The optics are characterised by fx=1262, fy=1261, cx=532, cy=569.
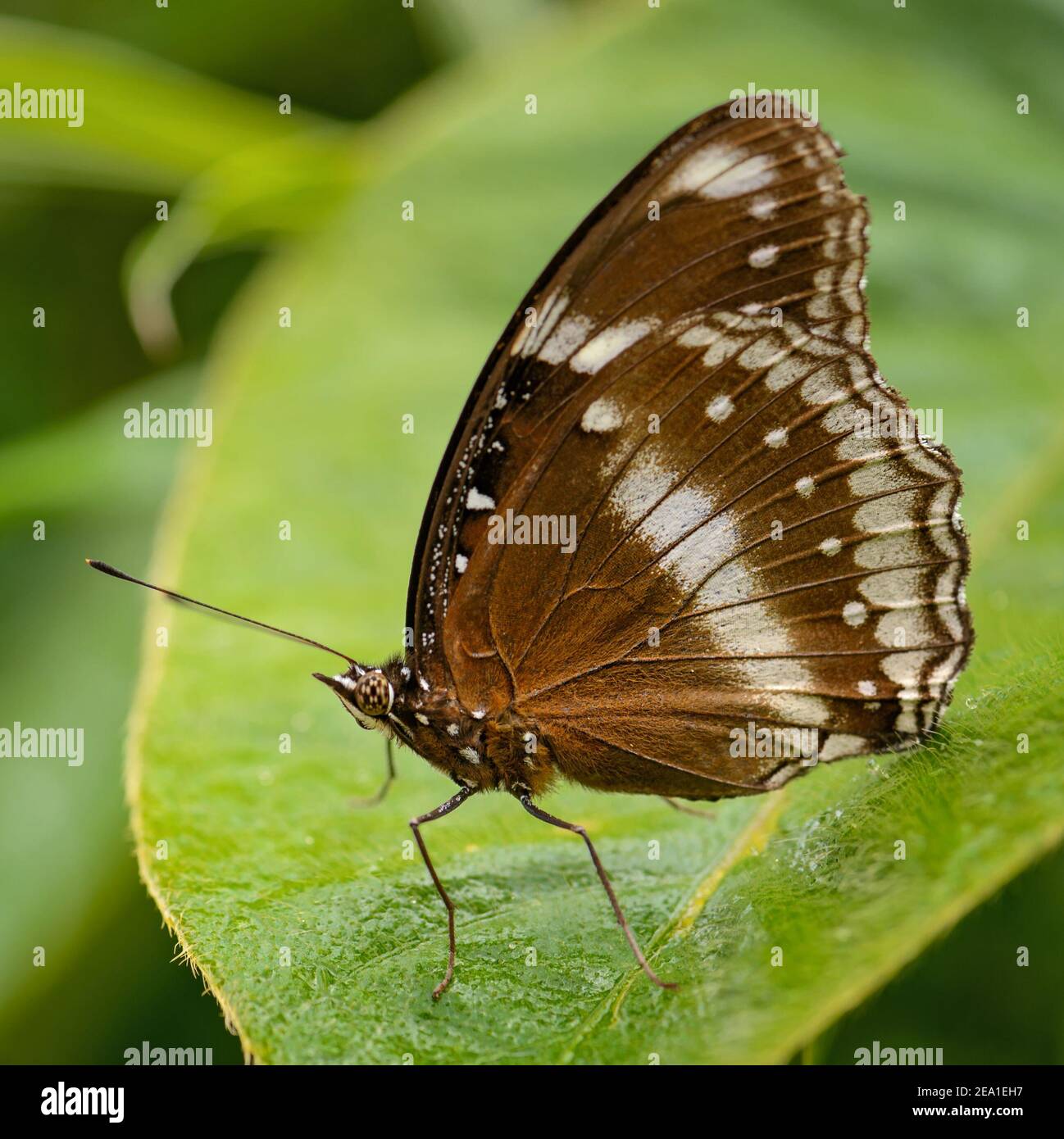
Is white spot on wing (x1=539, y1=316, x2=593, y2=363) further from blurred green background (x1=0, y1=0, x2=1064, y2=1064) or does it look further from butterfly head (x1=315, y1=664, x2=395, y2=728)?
blurred green background (x1=0, y1=0, x2=1064, y2=1064)

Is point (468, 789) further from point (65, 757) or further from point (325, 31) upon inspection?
point (325, 31)

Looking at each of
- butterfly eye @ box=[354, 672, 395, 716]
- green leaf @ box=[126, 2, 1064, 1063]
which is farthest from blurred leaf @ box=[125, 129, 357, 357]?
butterfly eye @ box=[354, 672, 395, 716]

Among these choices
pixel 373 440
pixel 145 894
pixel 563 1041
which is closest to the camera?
pixel 563 1041

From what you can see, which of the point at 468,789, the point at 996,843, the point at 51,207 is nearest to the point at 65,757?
the point at 468,789
